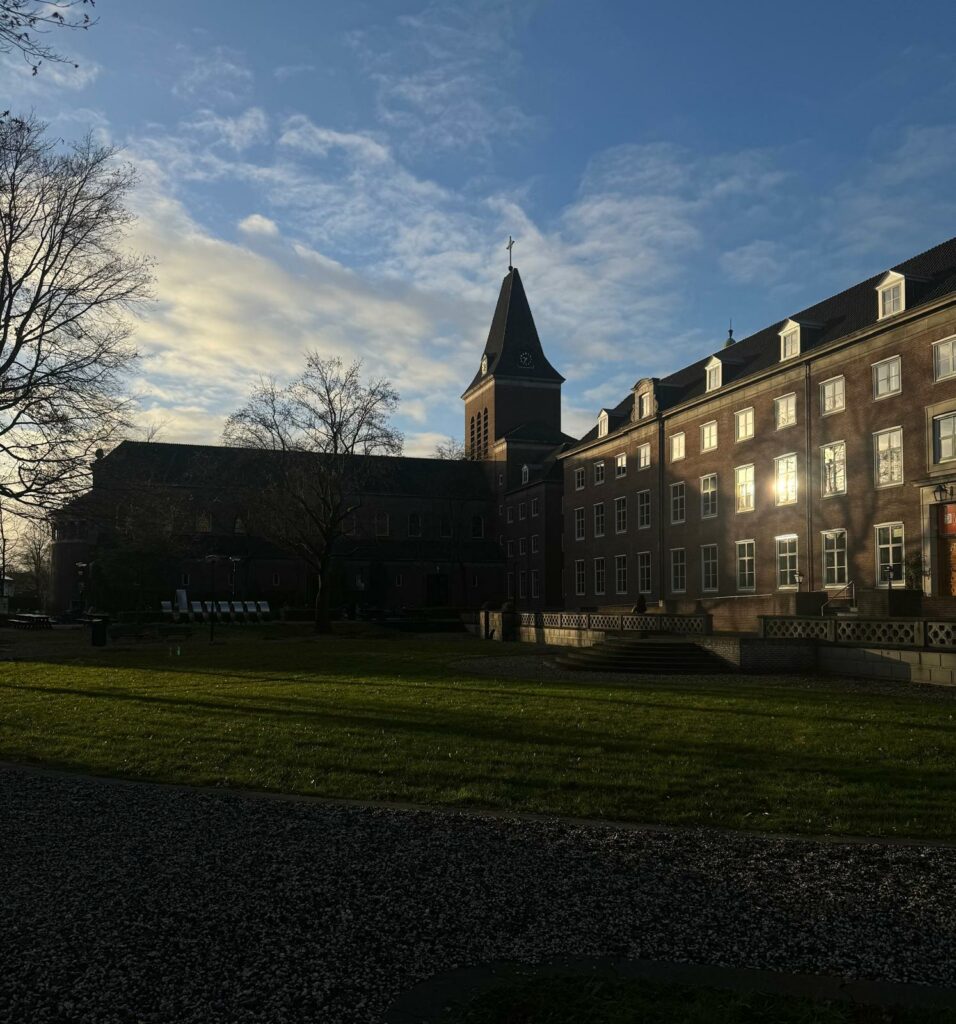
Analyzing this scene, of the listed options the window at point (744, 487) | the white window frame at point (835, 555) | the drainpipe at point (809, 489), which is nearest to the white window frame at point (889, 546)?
the white window frame at point (835, 555)

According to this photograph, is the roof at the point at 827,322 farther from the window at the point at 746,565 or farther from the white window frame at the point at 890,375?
the window at the point at 746,565

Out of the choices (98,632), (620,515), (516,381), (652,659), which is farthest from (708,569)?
(516,381)

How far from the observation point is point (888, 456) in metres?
31.0

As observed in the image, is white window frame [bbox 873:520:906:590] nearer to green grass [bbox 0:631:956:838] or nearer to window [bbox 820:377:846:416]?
window [bbox 820:377:846:416]

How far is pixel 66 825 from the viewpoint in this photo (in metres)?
7.73

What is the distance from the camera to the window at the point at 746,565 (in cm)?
3869

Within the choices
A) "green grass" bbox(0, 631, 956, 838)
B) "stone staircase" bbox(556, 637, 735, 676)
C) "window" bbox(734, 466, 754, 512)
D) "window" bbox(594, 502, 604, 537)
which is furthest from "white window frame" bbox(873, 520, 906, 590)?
"window" bbox(594, 502, 604, 537)

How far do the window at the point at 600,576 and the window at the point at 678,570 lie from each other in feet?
25.8

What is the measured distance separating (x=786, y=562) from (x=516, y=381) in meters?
43.2

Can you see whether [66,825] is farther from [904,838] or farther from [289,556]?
[289,556]

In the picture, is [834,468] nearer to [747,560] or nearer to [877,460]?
[877,460]


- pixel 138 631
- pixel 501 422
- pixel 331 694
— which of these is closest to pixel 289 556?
pixel 501 422

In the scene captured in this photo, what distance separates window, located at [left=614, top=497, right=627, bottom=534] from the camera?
51.0m

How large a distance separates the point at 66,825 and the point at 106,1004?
3964 mm
